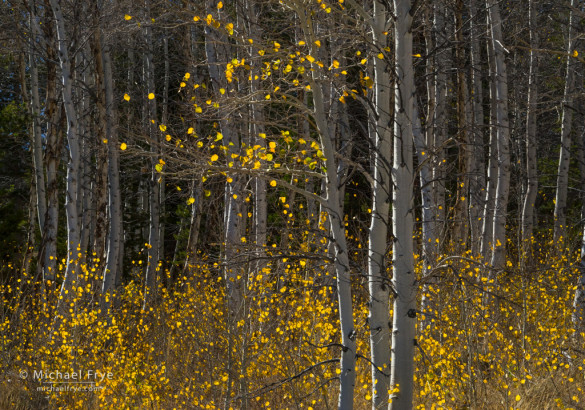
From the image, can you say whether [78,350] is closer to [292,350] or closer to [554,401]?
[292,350]

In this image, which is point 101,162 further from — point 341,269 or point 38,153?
point 341,269

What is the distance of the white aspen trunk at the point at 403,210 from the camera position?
4594 mm

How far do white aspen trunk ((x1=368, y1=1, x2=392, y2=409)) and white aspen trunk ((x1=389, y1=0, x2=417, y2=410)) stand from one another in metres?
0.14

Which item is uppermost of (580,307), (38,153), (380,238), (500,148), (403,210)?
(38,153)

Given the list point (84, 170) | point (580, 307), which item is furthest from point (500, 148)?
point (84, 170)

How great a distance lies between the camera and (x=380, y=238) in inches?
195

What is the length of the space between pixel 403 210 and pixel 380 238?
1.25 ft

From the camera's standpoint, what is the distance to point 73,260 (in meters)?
8.70

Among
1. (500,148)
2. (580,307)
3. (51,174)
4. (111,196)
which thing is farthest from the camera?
(111,196)

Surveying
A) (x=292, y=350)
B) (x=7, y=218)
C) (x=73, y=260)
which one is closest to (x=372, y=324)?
(x=292, y=350)

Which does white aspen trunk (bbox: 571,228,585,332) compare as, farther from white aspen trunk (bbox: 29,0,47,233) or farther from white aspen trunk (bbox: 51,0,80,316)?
white aspen trunk (bbox: 29,0,47,233)

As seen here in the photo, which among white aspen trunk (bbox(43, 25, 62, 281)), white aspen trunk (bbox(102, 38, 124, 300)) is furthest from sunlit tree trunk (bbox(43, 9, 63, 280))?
white aspen trunk (bbox(102, 38, 124, 300))

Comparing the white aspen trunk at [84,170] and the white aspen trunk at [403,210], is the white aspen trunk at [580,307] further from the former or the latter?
the white aspen trunk at [84,170]

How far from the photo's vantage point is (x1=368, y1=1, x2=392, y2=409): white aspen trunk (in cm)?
482
